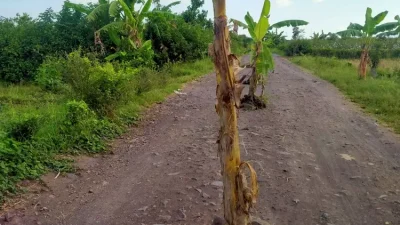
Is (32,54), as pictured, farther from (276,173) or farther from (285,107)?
(276,173)

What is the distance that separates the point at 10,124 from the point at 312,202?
3834 mm

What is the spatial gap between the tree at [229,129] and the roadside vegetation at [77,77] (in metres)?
2.49

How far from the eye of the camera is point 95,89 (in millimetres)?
7059

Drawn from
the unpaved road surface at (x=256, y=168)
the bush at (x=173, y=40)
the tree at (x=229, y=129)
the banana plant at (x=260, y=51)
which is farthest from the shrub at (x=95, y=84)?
the bush at (x=173, y=40)

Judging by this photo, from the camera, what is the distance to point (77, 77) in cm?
720

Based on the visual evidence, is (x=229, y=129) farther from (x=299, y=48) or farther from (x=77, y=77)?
(x=299, y=48)

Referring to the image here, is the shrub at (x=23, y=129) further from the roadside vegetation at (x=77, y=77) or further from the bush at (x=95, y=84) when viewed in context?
the bush at (x=95, y=84)

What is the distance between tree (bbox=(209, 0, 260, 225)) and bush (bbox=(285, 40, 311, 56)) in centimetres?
3428

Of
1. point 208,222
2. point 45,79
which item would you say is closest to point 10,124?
point 208,222

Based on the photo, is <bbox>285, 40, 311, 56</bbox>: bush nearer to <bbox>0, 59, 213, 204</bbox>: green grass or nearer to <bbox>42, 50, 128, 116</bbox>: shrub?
<bbox>0, 59, 213, 204</bbox>: green grass

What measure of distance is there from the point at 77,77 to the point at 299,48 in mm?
32367

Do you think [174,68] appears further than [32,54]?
Yes

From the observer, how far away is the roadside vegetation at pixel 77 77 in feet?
17.5

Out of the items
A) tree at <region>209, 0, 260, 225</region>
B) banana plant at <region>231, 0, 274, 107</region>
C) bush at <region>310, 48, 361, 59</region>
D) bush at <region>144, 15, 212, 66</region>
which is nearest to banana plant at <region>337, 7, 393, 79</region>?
banana plant at <region>231, 0, 274, 107</region>
